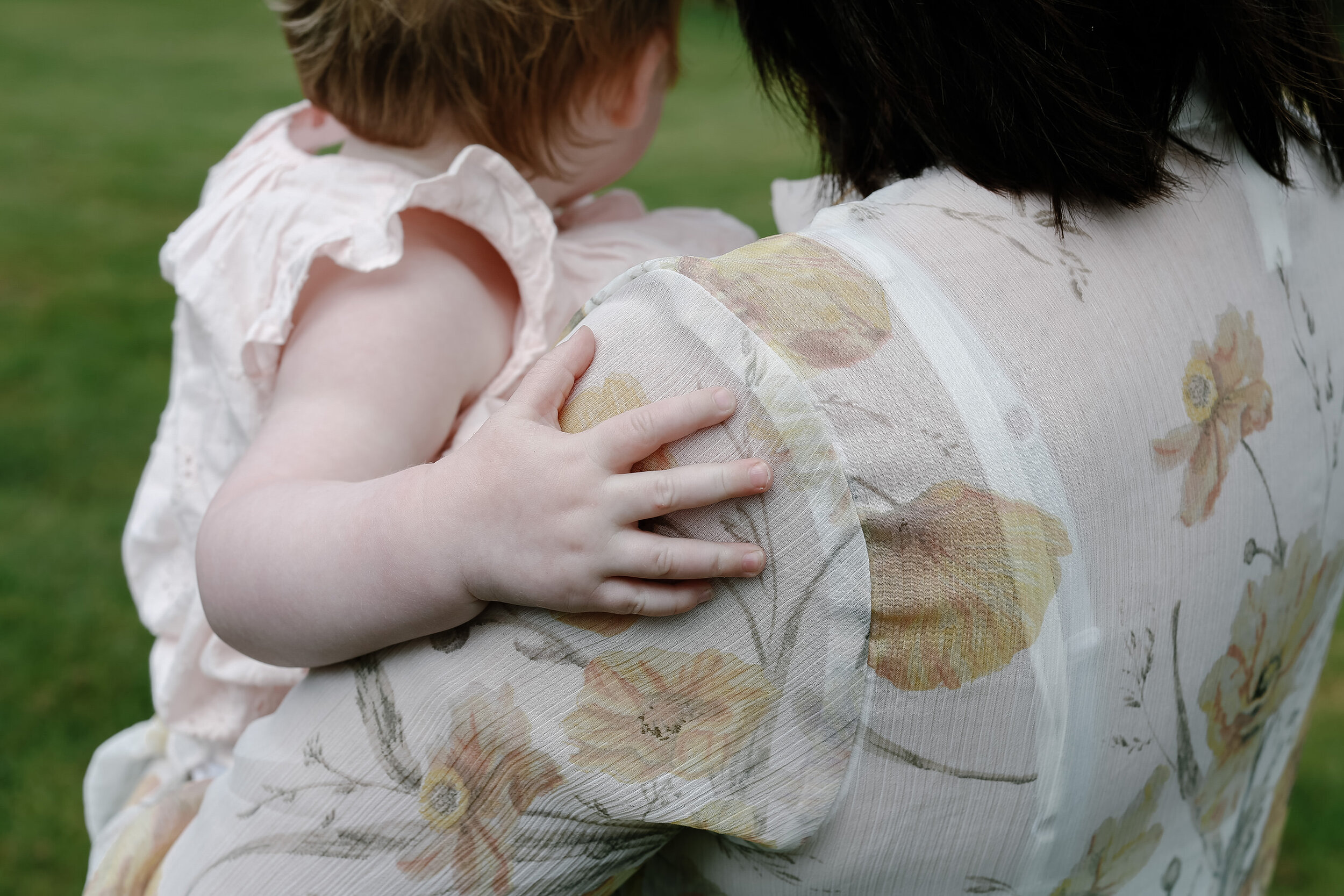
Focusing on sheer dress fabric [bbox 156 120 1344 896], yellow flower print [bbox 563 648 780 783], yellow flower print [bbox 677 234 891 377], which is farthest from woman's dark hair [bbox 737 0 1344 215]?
yellow flower print [bbox 563 648 780 783]

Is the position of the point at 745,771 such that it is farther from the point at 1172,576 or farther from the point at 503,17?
the point at 503,17

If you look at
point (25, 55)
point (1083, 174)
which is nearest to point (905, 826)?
point (1083, 174)

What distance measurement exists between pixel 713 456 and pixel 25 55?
8807 mm

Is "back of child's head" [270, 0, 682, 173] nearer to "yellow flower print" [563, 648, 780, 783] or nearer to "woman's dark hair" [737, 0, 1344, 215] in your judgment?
"woman's dark hair" [737, 0, 1344, 215]

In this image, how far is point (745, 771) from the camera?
0.59 m

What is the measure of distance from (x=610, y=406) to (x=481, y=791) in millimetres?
232

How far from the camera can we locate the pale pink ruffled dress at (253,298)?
97cm

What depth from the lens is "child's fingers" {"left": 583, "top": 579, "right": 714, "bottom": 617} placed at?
23.4 inches

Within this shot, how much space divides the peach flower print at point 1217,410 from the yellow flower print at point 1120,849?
0.18 meters

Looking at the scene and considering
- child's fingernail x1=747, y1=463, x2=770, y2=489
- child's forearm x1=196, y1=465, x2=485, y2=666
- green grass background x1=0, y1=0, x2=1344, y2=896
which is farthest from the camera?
green grass background x1=0, y1=0, x2=1344, y2=896

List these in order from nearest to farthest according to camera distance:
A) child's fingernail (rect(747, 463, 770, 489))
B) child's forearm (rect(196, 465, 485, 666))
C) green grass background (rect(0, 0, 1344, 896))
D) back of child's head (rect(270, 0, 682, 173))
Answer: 1. child's fingernail (rect(747, 463, 770, 489))
2. child's forearm (rect(196, 465, 485, 666))
3. back of child's head (rect(270, 0, 682, 173))
4. green grass background (rect(0, 0, 1344, 896))

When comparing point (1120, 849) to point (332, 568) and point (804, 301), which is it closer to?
point (804, 301)

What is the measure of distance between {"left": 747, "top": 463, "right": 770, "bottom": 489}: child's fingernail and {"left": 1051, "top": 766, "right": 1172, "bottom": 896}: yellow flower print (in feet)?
1.05

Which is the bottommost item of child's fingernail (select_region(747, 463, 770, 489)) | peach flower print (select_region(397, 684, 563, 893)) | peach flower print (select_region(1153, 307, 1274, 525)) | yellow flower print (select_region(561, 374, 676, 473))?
peach flower print (select_region(397, 684, 563, 893))
